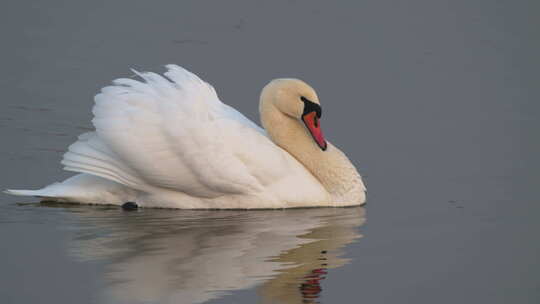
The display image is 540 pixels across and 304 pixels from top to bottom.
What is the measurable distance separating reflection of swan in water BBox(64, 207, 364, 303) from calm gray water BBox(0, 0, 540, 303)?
0.08ft

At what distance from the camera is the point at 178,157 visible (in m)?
11.5

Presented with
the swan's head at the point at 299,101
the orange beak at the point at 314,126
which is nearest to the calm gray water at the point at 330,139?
the orange beak at the point at 314,126

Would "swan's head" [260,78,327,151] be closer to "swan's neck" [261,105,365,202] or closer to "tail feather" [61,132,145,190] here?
"swan's neck" [261,105,365,202]

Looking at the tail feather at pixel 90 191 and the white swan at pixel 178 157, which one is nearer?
the white swan at pixel 178 157

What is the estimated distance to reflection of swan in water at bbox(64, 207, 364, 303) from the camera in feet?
28.8

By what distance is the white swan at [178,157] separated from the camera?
37.6 ft

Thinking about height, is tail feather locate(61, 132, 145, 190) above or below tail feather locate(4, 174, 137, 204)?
above

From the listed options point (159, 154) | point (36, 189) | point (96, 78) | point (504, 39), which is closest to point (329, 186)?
point (159, 154)

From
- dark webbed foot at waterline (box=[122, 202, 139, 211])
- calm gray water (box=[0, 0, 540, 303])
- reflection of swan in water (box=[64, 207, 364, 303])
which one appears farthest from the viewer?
dark webbed foot at waterline (box=[122, 202, 139, 211])

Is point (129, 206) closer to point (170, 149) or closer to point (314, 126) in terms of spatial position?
point (170, 149)

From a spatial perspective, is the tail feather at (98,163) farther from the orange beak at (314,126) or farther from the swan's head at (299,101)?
the orange beak at (314,126)

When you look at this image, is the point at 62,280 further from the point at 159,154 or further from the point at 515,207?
the point at 515,207

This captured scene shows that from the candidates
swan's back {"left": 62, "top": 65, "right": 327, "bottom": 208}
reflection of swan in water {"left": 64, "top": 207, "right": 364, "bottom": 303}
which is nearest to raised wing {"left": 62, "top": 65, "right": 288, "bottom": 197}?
swan's back {"left": 62, "top": 65, "right": 327, "bottom": 208}

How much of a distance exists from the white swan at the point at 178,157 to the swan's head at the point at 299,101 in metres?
0.01
